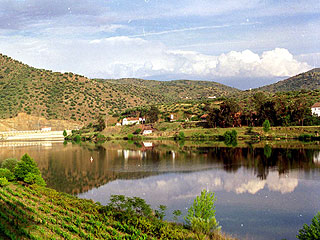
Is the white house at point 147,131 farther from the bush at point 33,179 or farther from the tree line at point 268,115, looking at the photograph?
the bush at point 33,179

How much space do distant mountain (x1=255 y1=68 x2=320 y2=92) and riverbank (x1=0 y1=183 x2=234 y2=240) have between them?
134087mm

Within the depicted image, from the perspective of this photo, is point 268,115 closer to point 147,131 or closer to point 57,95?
point 147,131

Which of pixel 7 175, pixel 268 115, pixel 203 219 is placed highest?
pixel 268 115

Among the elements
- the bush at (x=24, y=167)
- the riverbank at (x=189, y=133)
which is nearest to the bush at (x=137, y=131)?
the riverbank at (x=189, y=133)

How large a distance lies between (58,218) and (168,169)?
22.7 meters

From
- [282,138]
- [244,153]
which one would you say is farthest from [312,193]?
[282,138]

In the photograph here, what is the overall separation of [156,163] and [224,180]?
1420 cm

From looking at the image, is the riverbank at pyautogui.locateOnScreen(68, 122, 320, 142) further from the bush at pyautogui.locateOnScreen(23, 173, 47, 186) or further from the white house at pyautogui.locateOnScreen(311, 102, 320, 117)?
the bush at pyautogui.locateOnScreen(23, 173, 47, 186)

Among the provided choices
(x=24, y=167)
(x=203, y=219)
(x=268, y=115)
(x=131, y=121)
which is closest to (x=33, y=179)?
(x=24, y=167)

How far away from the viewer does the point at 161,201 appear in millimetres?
28781

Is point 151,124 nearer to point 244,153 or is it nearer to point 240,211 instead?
point 244,153

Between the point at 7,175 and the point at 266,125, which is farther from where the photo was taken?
the point at 266,125

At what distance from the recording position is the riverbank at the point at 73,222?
61.9ft

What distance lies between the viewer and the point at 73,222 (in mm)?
21234
